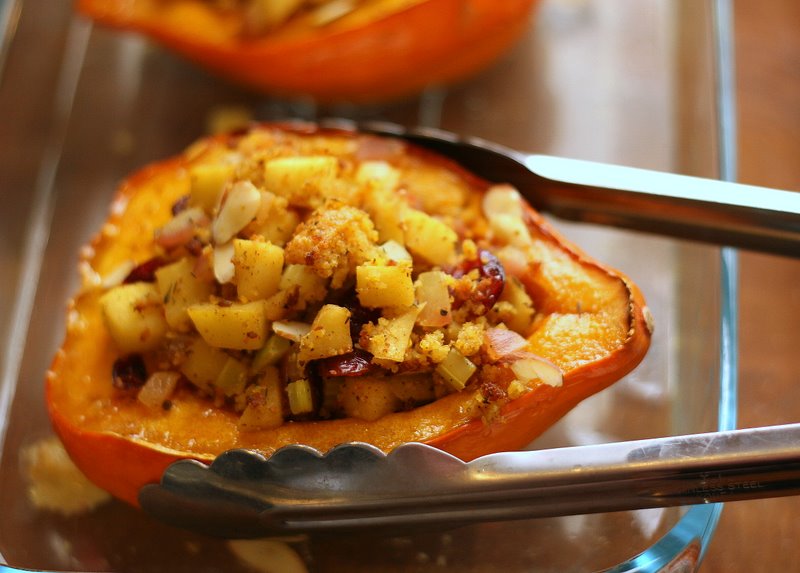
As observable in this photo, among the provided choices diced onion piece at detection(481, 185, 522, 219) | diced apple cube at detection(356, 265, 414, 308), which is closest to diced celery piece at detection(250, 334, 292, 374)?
diced apple cube at detection(356, 265, 414, 308)

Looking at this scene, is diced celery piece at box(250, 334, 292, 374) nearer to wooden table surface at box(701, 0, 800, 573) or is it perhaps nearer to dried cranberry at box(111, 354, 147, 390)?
dried cranberry at box(111, 354, 147, 390)

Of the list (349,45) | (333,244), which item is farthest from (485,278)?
(349,45)

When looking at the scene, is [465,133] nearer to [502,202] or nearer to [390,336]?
[502,202]

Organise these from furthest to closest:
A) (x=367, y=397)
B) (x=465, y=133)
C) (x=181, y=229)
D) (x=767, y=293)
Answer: (x=465, y=133) → (x=767, y=293) → (x=181, y=229) → (x=367, y=397)

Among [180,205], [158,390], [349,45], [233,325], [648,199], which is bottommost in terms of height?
[158,390]

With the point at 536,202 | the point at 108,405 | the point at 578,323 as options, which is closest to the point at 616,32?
the point at 536,202

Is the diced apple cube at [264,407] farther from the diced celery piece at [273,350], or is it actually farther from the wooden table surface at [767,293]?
the wooden table surface at [767,293]

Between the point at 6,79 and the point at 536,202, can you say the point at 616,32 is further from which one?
the point at 6,79
